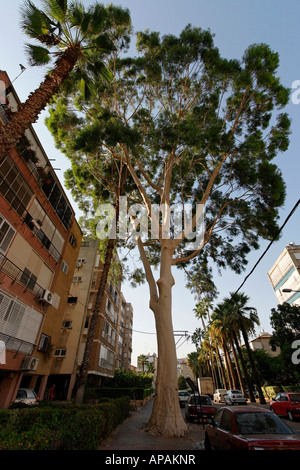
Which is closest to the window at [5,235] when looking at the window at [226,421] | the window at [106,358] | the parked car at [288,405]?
the window at [226,421]

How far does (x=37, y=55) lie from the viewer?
9.32m

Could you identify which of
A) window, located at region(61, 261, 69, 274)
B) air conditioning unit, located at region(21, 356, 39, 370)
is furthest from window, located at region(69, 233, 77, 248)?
air conditioning unit, located at region(21, 356, 39, 370)

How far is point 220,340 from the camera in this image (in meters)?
33.3

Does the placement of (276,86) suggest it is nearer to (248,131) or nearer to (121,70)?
(248,131)

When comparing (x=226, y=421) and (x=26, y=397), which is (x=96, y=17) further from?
(x=26, y=397)

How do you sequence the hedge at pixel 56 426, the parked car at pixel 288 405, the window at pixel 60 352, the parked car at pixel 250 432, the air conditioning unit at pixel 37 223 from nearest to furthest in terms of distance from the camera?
the parked car at pixel 250 432, the hedge at pixel 56 426, the parked car at pixel 288 405, the air conditioning unit at pixel 37 223, the window at pixel 60 352

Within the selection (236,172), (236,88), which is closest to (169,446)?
(236,172)

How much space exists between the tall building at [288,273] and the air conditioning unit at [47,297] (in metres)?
39.2

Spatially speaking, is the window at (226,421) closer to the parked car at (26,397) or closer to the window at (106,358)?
the parked car at (26,397)

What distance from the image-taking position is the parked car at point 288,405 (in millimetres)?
12515

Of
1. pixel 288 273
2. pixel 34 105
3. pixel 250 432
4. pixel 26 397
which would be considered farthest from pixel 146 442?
pixel 288 273

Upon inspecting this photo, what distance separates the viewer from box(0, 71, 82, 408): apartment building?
11.5m

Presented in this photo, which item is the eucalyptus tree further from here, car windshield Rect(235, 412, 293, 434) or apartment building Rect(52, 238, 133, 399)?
apartment building Rect(52, 238, 133, 399)

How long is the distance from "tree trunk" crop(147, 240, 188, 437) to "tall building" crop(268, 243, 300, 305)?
37124mm
